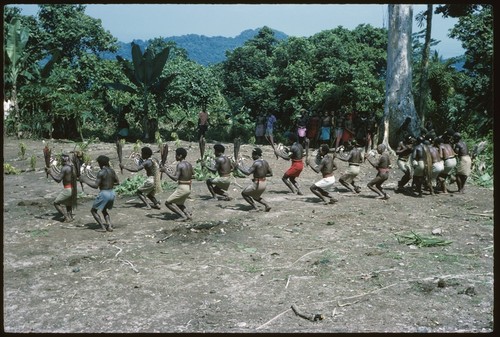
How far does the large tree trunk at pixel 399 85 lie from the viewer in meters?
17.7

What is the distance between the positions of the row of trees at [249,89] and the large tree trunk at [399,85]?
0.04 m

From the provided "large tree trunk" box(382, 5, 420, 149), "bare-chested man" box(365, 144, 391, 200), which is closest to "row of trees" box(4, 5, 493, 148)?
"large tree trunk" box(382, 5, 420, 149)

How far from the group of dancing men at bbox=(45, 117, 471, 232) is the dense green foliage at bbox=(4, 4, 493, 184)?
6.14m

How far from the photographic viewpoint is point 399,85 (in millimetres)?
17922

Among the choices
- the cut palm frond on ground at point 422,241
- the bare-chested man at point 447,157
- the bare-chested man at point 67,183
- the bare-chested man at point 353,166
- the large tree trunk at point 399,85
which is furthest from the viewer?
the large tree trunk at point 399,85

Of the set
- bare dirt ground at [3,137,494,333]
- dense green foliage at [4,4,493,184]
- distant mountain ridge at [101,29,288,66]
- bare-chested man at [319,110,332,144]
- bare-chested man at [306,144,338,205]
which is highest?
distant mountain ridge at [101,29,288,66]

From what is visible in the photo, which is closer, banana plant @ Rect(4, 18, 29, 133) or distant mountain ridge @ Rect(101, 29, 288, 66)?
banana plant @ Rect(4, 18, 29, 133)

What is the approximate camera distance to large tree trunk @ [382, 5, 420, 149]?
17703mm

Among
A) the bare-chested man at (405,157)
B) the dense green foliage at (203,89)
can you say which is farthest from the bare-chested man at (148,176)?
the dense green foliage at (203,89)

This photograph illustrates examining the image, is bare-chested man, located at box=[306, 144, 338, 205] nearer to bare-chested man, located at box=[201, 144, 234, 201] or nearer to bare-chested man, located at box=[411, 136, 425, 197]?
bare-chested man, located at box=[201, 144, 234, 201]

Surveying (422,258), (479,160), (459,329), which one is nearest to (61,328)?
(459,329)

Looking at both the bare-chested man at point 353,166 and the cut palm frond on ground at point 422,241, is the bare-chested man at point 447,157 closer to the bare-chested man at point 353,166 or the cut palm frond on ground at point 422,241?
the bare-chested man at point 353,166

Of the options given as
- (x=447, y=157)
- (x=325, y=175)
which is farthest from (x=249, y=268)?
(x=447, y=157)

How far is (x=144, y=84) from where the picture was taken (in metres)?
20.0
